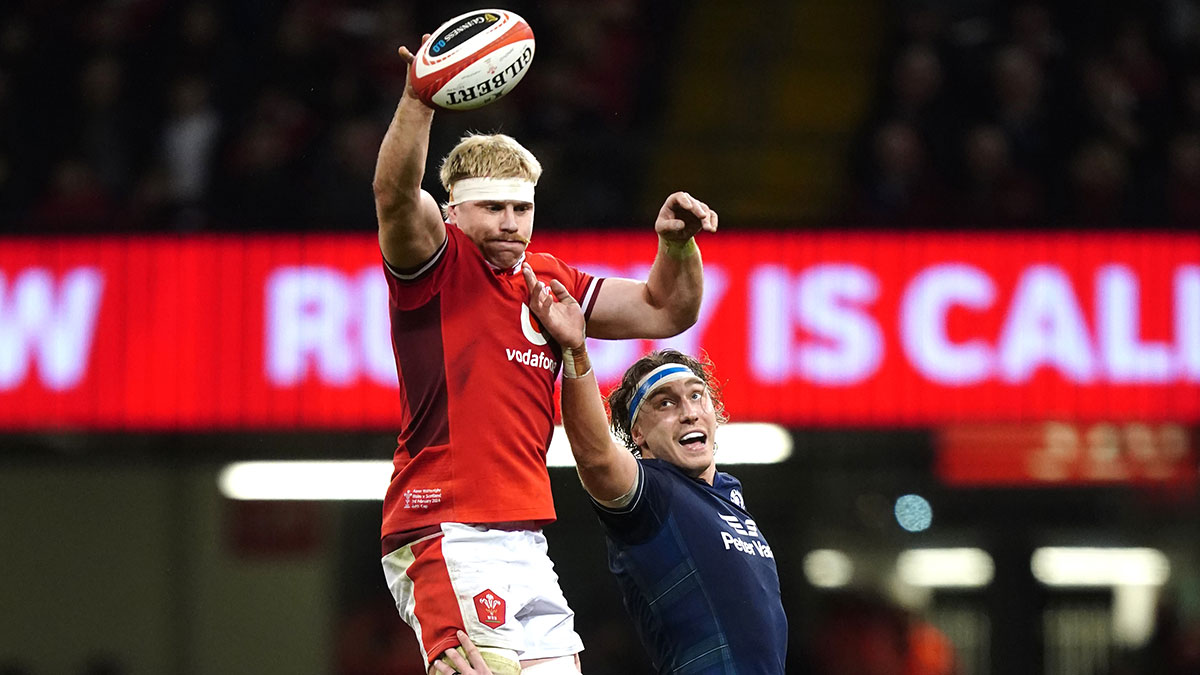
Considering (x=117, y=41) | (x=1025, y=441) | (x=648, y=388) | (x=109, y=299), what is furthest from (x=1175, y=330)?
(x=117, y=41)

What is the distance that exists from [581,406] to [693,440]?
0.63 metres

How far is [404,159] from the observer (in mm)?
3746

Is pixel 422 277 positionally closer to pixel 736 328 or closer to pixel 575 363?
pixel 575 363

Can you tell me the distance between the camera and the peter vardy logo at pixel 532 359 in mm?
3965

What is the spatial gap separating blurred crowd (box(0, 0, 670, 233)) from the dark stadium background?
0.06ft

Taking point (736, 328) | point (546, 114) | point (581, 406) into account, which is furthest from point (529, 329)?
point (546, 114)

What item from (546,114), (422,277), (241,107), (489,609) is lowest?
(489,609)

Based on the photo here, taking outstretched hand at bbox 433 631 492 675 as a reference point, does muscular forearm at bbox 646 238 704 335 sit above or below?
above

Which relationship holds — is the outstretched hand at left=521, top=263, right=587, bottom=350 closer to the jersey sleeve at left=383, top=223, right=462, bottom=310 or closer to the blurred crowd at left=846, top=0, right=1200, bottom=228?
the jersey sleeve at left=383, top=223, right=462, bottom=310

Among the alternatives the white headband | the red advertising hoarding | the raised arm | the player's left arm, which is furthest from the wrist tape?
the red advertising hoarding

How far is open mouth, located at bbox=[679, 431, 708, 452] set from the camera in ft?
15.2

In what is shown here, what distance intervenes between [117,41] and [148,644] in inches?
145

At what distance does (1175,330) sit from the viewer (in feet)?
27.5

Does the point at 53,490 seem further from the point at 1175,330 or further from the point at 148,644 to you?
the point at 1175,330
